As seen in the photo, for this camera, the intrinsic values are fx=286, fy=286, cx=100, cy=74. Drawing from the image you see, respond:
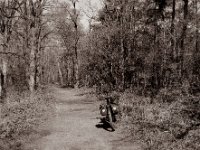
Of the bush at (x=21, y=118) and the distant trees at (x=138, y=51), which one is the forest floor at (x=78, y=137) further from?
the distant trees at (x=138, y=51)

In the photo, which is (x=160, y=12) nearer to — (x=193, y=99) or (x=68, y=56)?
(x=193, y=99)

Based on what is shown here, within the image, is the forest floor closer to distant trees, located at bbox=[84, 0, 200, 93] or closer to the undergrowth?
the undergrowth

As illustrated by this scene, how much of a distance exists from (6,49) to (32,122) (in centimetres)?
1180

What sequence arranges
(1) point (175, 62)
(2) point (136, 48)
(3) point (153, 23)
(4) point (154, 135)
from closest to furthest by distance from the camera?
1. (4) point (154, 135)
2. (1) point (175, 62)
3. (2) point (136, 48)
4. (3) point (153, 23)

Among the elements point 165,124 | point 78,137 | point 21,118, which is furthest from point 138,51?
point 78,137

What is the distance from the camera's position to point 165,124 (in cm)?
1236

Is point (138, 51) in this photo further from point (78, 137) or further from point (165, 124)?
point (78, 137)

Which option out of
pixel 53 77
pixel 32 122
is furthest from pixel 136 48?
pixel 53 77

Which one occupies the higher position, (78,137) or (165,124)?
(165,124)

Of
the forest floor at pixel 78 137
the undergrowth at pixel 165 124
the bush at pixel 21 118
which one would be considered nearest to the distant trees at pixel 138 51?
the undergrowth at pixel 165 124

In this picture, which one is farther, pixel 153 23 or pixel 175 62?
pixel 153 23

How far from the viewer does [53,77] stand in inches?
3883

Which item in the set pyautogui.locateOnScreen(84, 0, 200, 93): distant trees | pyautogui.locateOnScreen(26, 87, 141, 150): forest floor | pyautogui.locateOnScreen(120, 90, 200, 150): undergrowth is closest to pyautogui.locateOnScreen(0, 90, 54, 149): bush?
pyautogui.locateOnScreen(26, 87, 141, 150): forest floor

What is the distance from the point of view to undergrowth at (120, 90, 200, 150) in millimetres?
10117
